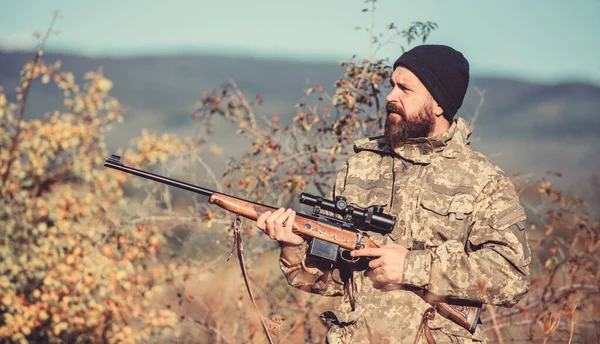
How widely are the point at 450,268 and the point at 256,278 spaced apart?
4.90m

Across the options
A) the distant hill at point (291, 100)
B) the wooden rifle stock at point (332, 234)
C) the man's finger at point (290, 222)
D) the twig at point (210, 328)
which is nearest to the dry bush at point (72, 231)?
the distant hill at point (291, 100)

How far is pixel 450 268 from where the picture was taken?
312 centimetres

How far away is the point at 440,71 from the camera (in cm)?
360

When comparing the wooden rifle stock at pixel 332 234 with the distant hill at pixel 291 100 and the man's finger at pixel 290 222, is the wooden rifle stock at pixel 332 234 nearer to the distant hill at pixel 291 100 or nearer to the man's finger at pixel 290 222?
the man's finger at pixel 290 222

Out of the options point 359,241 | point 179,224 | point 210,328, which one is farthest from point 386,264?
point 179,224

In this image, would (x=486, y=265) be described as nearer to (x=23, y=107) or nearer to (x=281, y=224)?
(x=281, y=224)

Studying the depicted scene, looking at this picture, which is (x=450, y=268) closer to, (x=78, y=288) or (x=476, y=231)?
(x=476, y=231)

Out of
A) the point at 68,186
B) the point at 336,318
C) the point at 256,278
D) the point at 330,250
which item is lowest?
the point at 256,278

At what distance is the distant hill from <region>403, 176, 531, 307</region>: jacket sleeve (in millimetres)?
4188

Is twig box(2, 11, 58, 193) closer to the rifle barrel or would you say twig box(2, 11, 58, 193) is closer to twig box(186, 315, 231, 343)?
twig box(186, 315, 231, 343)

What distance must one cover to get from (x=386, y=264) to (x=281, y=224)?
0.71m

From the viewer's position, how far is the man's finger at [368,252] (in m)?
3.28

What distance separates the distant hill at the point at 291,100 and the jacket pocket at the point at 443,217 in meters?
3.93

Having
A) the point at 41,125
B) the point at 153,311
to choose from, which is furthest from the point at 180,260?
the point at 41,125
